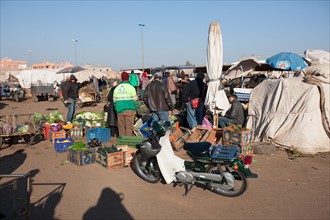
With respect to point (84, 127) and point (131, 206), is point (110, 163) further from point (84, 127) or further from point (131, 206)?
point (84, 127)

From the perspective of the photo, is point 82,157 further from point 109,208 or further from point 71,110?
point 71,110

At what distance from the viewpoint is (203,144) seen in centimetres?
501

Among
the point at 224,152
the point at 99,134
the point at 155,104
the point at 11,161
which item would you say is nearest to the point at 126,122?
the point at 99,134

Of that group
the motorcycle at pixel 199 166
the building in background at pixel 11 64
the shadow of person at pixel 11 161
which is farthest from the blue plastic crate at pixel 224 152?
the building in background at pixel 11 64

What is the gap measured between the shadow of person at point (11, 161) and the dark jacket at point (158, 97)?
3.69m

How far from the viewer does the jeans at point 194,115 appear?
9.33 m

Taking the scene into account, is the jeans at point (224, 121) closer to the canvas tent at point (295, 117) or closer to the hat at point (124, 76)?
the canvas tent at point (295, 117)

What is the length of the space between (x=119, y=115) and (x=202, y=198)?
429cm

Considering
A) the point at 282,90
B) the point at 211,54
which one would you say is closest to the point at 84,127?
the point at 211,54

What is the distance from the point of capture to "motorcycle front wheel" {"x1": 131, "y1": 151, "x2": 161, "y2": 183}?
5695mm

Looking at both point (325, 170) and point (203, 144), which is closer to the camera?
point (203, 144)

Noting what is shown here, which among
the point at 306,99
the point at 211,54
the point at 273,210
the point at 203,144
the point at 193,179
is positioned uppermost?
the point at 211,54

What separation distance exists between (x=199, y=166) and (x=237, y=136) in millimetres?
2596

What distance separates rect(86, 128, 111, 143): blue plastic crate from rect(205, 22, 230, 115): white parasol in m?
3.15
